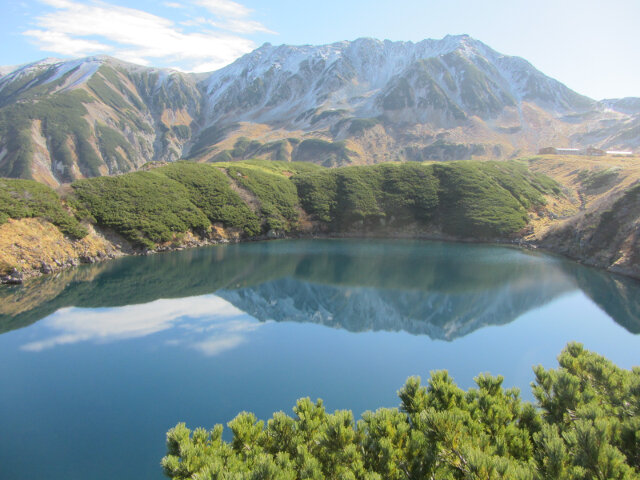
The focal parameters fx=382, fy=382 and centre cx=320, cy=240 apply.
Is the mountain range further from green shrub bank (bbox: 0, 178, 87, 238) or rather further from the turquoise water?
the turquoise water

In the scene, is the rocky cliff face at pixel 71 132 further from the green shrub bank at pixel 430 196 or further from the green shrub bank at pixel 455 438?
the green shrub bank at pixel 455 438

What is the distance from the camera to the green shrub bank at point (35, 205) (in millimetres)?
39719

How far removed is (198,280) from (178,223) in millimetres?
18751

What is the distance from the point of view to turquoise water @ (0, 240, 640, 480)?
15196 mm

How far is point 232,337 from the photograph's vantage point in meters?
24.5

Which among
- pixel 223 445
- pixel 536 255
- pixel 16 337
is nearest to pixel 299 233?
pixel 536 255

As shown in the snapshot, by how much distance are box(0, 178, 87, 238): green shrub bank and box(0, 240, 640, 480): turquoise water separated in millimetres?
6162

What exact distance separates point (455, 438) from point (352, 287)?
29928 millimetres

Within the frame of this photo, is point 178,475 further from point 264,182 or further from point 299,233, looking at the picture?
point 264,182

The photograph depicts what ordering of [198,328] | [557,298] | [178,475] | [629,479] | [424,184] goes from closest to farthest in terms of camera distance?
[629,479] < [178,475] < [198,328] < [557,298] < [424,184]

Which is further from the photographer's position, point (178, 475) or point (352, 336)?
point (352, 336)

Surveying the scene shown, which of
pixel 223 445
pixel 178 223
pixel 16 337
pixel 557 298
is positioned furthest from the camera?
pixel 178 223

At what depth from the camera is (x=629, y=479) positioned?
4949 mm

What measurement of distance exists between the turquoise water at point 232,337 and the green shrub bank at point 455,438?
6.81 m
